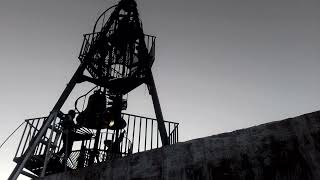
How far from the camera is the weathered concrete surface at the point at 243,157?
4.34 meters

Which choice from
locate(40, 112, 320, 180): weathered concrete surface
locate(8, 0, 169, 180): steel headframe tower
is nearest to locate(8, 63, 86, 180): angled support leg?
locate(8, 0, 169, 180): steel headframe tower

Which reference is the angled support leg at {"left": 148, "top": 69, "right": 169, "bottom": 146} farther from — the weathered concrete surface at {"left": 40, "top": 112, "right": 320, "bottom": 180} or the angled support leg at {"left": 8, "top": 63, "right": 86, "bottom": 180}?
the weathered concrete surface at {"left": 40, "top": 112, "right": 320, "bottom": 180}

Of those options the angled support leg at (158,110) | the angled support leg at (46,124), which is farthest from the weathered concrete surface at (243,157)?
the angled support leg at (158,110)

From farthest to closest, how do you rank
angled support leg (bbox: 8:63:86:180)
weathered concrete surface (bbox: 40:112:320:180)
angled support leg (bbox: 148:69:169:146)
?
angled support leg (bbox: 148:69:169:146) < angled support leg (bbox: 8:63:86:180) < weathered concrete surface (bbox: 40:112:320:180)

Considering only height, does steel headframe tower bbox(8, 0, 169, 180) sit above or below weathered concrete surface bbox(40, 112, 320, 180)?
above

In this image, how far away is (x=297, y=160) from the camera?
4.35 metres

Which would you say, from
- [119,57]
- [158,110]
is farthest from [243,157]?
[119,57]

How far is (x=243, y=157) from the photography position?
477 centimetres

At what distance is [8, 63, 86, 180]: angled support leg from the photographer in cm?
891

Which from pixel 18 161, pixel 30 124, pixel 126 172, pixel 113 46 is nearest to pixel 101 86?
pixel 113 46

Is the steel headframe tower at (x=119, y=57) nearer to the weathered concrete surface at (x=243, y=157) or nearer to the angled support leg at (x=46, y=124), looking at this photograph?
the angled support leg at (x=46, y=124)

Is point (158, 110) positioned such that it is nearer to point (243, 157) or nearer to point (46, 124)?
point (46, 124)

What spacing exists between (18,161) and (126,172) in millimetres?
4942

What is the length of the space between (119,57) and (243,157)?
1094 cm
